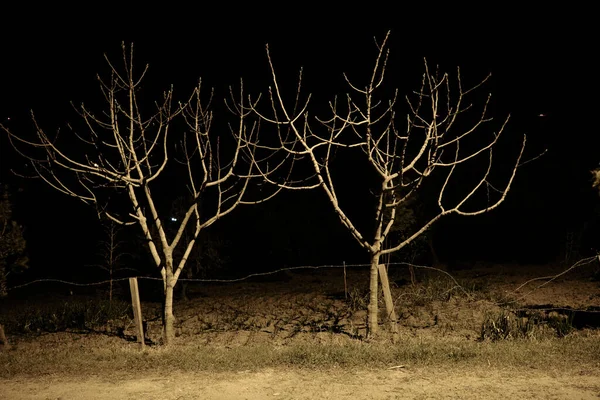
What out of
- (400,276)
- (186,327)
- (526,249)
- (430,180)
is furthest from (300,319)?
(526,249)

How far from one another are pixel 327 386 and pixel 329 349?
1492mm

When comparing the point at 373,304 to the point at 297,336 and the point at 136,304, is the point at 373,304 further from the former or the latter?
the point at 136,304

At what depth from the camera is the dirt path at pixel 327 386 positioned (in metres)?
5.36

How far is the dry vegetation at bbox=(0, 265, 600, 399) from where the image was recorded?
578cm

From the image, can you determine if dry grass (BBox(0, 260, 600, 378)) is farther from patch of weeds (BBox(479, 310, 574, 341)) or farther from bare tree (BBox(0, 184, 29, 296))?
bare tree (BBox(0, 184, 29, 296))

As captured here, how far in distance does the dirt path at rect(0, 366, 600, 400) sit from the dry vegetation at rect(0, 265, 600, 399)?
21 mm

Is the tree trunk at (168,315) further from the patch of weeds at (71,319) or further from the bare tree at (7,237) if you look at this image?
the bare tree at (7,237)

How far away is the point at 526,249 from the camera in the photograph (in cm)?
2223

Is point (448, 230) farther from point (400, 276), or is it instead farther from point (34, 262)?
point (34, 262)

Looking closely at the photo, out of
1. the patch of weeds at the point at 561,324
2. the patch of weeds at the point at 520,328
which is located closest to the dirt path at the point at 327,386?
the patch of weeds at the point at 520,328

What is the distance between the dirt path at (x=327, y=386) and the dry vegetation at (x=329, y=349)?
0.02 metres

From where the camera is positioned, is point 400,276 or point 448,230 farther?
point 448,230

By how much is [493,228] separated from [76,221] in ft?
77.1

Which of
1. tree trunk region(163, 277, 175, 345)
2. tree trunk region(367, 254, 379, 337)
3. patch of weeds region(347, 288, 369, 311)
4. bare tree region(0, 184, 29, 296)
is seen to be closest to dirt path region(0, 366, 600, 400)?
tree trunk region(367, 254, 379, 337)
